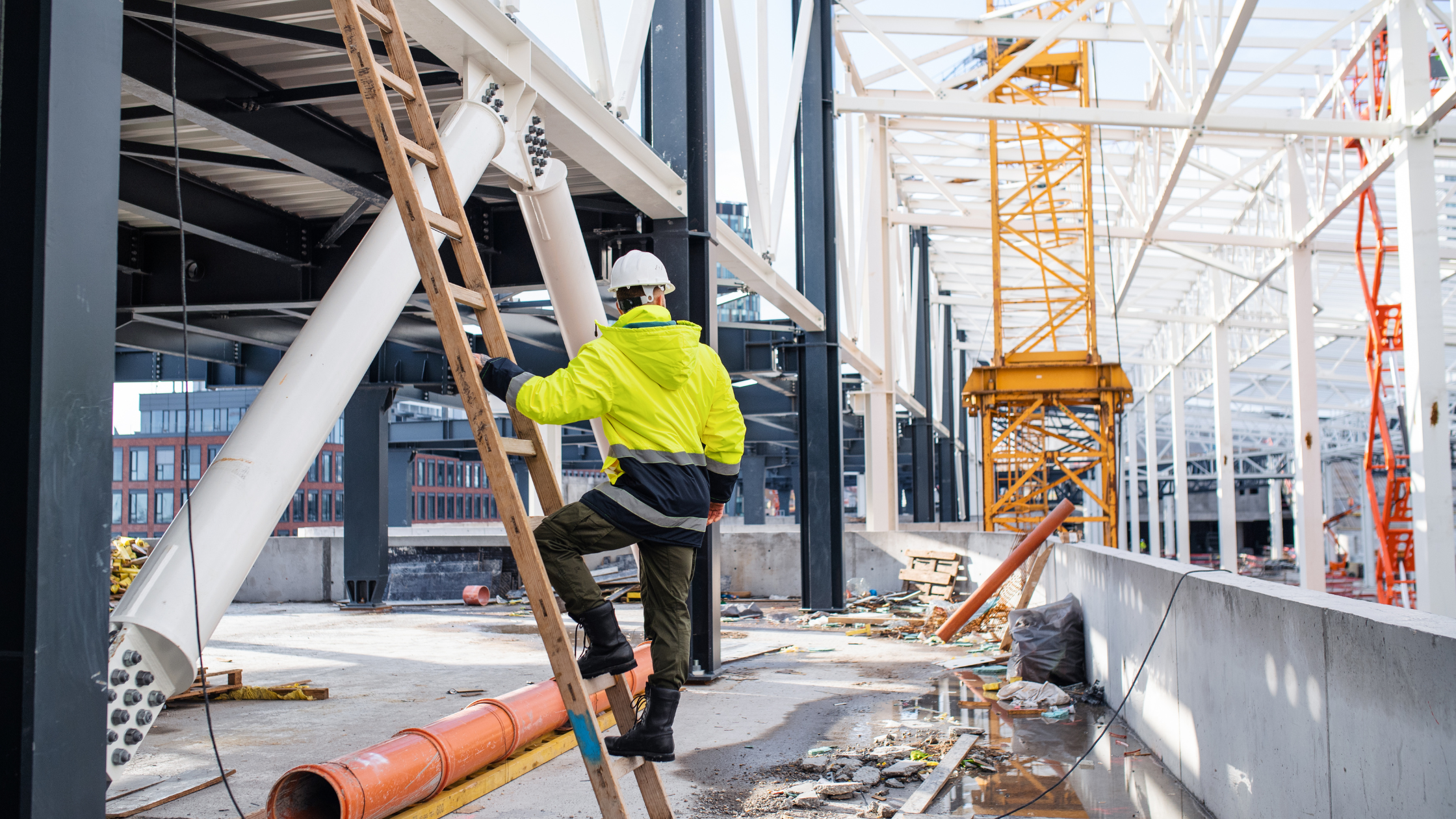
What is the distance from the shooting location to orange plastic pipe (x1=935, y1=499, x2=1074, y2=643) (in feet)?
36.9

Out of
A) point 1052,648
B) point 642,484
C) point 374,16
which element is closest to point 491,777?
point 642,484

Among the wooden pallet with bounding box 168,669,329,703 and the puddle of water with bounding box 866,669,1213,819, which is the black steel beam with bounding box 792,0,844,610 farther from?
the wooden pallet with bounding box 168,669,329,703

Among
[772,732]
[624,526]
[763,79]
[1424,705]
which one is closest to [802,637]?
[772,732]

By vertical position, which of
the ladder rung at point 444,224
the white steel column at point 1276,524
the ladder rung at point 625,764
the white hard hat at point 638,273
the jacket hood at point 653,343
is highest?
the ladder rung at point 444,224

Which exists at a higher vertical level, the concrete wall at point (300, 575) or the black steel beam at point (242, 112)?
the black steel beam at point (242, 112)

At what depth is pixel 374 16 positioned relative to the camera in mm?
4023

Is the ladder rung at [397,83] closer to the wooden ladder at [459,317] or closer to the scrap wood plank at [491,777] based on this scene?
the wooden ladder at [459,317]

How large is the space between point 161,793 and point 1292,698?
553cm

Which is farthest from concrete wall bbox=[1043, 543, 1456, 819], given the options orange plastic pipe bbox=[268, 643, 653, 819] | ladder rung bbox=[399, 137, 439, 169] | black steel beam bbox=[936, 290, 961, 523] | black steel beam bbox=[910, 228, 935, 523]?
black steel beam bbox=[936, 290, 961, 523]

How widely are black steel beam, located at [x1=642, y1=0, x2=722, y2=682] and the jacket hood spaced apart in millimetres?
4807

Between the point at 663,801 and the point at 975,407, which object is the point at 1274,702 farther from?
the point at 975,407

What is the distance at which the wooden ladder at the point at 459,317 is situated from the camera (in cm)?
372

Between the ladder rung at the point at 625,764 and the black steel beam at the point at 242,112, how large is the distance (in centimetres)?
456

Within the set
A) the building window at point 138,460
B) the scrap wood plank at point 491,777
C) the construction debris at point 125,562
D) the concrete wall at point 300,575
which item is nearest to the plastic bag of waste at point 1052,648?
the scrap wood plank at point 491,777
